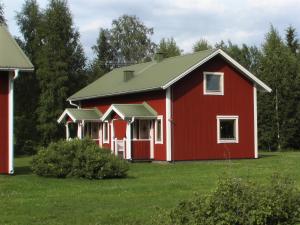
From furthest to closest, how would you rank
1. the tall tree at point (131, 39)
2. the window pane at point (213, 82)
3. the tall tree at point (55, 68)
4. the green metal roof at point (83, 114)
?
the tall tree at point (131, 39)
the tall tree at point (55, 68)
the green metal roof at point (83, 114)
the window pane at point (213, 82)

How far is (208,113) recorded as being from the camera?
3053 cm

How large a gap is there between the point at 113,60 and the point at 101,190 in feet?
191

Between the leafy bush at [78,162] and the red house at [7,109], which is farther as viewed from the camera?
the red house at [7,109]

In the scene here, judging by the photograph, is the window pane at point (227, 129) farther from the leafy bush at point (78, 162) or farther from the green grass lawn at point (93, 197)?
the leafy bush at point (78, 162)

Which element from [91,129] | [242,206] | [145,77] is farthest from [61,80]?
[242,206]

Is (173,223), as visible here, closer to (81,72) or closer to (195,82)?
(195,82)

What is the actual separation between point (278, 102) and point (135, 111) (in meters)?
16.6

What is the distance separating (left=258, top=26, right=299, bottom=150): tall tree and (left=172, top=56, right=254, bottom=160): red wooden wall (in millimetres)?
12021

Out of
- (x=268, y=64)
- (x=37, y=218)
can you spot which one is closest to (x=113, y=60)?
(x=268, y=64)

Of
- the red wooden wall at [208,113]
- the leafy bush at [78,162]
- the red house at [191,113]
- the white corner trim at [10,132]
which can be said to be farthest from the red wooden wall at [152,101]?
the white corner trim at [10,132]

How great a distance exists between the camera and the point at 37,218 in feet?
36.1

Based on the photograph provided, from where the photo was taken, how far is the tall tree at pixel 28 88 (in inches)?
1907

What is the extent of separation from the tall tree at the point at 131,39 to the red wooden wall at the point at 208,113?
40.9 m

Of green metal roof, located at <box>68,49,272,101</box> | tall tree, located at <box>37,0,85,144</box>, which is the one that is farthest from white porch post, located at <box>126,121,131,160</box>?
tall tree, located at <box>37,0,85,144</box>
